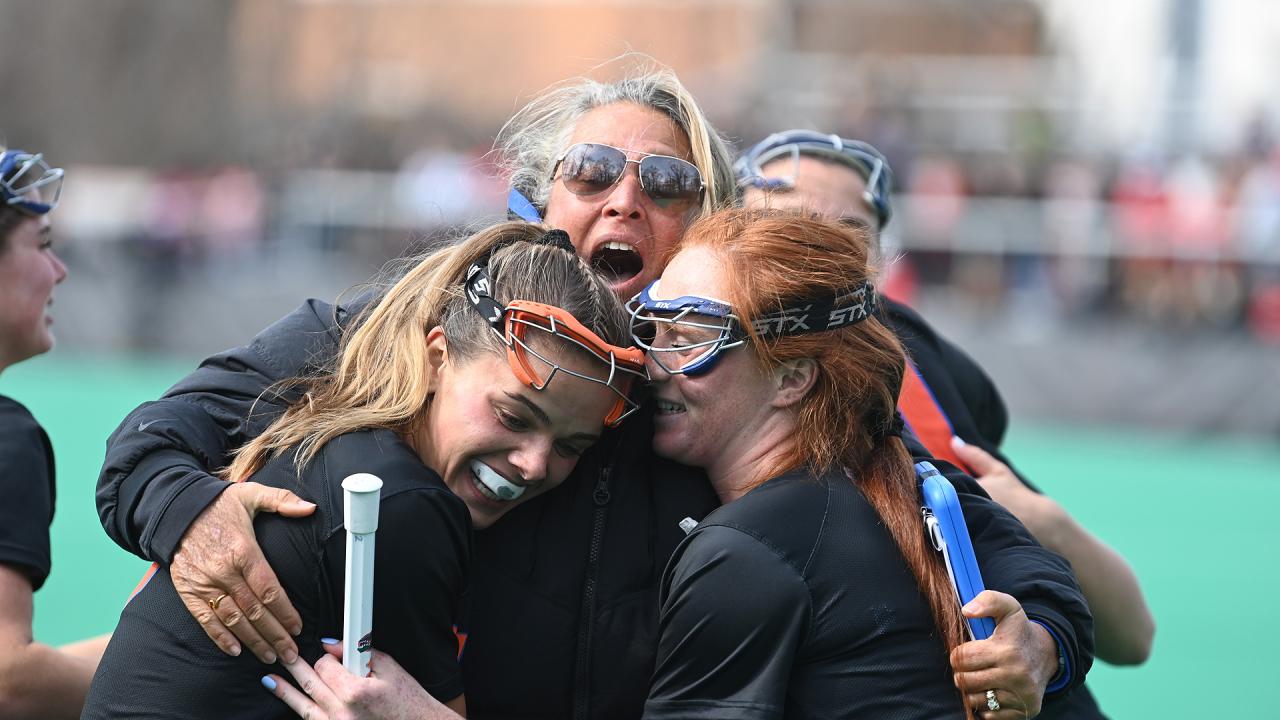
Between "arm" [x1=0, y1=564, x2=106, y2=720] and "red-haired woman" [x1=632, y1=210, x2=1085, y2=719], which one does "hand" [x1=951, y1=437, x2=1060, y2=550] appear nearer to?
"red-haired woman" [x1=632, y1=210, x2=1085, y2=719]

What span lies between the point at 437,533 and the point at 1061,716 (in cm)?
197

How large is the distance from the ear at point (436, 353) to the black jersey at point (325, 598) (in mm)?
273

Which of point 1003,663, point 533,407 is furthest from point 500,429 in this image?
point 1003,663

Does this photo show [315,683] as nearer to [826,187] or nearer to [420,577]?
[420,577]

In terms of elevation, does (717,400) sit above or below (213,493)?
above

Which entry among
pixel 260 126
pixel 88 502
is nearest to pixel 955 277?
pixel 88 502

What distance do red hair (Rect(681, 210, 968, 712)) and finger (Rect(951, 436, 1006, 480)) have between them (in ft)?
2.26

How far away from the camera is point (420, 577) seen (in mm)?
2877

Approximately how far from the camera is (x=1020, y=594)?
3.13m

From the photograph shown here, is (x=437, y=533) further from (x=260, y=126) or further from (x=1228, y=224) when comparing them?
(x=260, y=126)

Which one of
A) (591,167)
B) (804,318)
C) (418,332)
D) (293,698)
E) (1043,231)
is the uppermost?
(591,167)

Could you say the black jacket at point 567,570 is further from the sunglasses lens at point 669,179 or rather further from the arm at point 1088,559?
the sunglasses lens at point 669,179

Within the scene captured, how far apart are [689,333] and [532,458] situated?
0.47 m

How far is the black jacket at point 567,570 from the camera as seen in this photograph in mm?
3139
